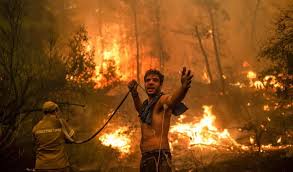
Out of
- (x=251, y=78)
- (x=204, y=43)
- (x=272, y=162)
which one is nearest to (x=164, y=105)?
(x=272, y=162)

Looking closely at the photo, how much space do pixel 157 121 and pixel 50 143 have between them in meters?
2.48

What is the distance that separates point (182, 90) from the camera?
385 cm

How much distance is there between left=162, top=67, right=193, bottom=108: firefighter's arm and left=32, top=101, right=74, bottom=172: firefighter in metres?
2.60

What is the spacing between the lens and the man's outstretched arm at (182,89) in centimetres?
384

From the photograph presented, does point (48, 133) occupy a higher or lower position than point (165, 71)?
lower

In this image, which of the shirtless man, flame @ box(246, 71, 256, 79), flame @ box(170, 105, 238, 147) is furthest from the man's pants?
flame @ box(246, 71, 256, 79)

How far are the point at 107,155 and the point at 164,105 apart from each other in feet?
43.9

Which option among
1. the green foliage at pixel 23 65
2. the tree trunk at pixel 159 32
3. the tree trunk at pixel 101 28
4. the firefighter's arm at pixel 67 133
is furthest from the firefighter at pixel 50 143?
the tree trunk at pixel 159 32

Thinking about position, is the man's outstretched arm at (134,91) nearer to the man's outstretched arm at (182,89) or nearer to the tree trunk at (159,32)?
the man's outstretched arm at (182,89)

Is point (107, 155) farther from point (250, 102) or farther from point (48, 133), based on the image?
point (250, 102)

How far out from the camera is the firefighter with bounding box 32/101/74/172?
5.38 m

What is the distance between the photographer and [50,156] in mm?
5414

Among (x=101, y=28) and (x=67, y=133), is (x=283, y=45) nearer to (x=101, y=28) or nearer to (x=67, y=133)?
(x=67, y=133)

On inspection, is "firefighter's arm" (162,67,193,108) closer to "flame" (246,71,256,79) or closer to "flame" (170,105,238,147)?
"flame" (170,105,238,147)
